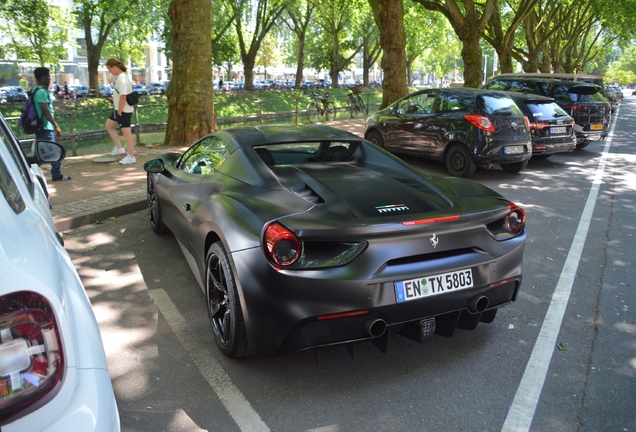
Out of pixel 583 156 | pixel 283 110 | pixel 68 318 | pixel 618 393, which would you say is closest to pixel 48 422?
pixel 68 318

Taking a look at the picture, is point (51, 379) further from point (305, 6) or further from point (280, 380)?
point (305, 6)

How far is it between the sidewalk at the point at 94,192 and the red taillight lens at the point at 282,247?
445 cm

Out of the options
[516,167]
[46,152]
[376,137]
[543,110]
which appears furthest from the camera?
[376,137]

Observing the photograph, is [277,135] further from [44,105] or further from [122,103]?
[122,103]

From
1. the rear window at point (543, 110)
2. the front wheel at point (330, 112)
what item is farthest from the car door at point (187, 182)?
the front wheel at point (330, 112)

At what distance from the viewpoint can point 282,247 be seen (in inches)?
119

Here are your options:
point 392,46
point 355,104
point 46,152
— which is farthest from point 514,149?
point 355,104

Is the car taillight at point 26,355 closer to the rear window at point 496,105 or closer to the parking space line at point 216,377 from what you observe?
the parking space line at point 216,377

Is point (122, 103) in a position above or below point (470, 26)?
below

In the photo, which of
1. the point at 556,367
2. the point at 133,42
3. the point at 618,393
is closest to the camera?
the point at 618,393

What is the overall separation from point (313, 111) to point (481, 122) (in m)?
12.3

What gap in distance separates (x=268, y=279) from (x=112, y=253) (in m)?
3.38

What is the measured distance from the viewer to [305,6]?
45.2 meters

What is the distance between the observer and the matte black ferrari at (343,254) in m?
3.02
